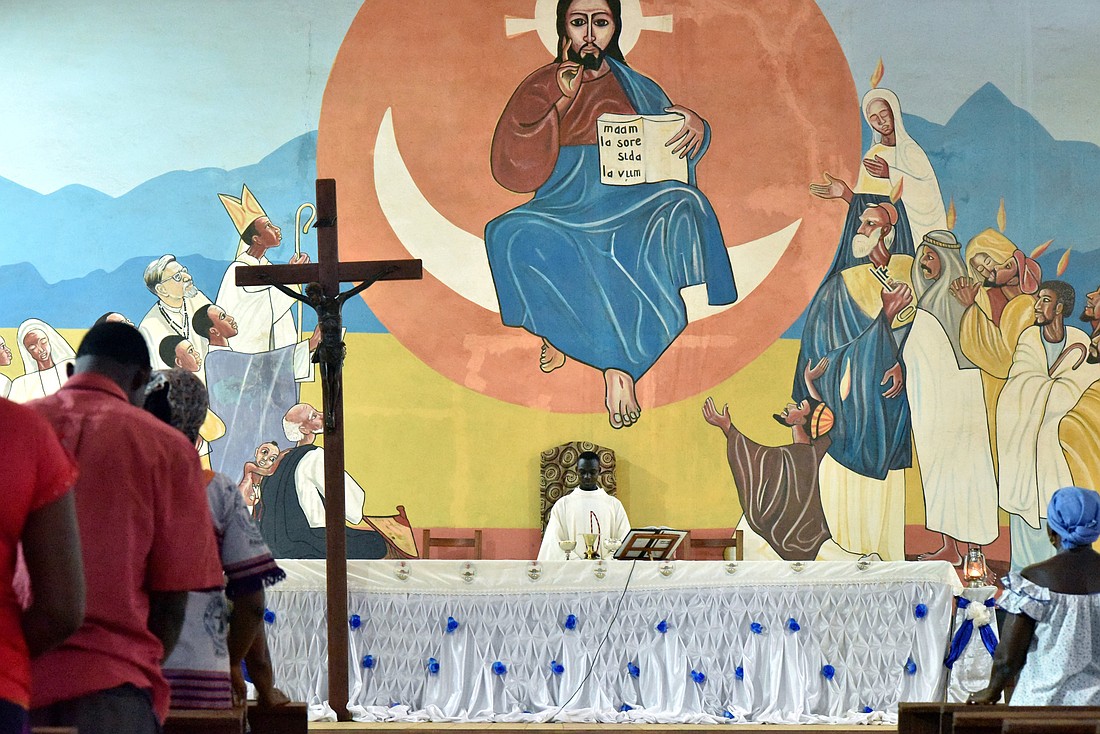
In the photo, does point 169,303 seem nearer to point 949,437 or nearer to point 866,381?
point 866,381

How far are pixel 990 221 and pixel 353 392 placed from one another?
16.5ft

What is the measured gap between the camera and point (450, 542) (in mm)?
8906

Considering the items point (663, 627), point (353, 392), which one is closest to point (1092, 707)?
point (663, 627)

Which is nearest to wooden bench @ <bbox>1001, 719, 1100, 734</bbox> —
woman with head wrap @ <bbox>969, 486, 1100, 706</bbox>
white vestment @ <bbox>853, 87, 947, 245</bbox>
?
woman with head wrap @ <bbox>969, 486, 1100, 706</bbox>

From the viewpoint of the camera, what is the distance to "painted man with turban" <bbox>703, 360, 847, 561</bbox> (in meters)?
8.98

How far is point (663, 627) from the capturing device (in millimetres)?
6441

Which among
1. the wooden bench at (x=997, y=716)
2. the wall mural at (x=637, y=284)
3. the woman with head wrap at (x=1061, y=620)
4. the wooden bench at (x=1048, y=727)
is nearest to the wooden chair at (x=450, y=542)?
the wall mural at (x=637, y=284)

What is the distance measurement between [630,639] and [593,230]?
377cm

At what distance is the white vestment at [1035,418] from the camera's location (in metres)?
9.09

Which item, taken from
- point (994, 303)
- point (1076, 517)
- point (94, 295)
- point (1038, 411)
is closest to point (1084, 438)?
point (1038, 411)

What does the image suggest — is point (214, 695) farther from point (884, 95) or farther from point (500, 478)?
point (884, 95)

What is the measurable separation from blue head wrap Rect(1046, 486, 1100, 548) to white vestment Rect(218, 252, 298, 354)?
626 centimetres

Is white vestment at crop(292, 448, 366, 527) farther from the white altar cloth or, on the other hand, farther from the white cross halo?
Answer: the white cross halo

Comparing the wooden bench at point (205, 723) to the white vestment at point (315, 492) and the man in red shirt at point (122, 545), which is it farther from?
the white vestment at point (315, 492)
